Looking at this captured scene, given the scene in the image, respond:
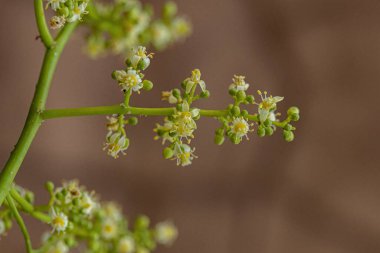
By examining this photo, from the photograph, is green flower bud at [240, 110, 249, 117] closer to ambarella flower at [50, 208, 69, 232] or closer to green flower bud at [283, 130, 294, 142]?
green flower bud at [283, 130, 294, 142]

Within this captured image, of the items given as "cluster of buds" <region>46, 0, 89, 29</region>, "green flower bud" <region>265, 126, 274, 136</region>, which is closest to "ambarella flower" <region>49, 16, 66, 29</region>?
"cluster of buds" <region>46, 0, 89, 29</region>

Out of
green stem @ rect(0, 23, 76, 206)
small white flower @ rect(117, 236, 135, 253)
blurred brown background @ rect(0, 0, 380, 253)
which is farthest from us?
blurred brown background @ rect(0, 0, 380, 253)

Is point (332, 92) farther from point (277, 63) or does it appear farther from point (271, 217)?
point (271, 217)

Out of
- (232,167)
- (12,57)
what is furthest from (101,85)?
(232,167)

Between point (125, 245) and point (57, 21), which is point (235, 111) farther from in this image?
point (125, 245)

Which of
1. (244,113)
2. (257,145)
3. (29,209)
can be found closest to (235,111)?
(244,113)

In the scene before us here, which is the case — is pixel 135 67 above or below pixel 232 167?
below
